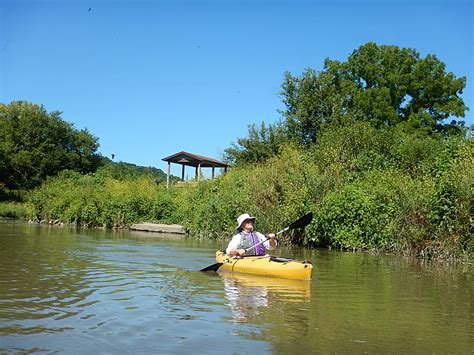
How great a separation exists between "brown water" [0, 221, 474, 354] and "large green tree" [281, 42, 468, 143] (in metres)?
26.8

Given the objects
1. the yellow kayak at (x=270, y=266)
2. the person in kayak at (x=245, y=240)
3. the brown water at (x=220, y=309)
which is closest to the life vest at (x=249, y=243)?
the person in kayak at (x=245, y=240)

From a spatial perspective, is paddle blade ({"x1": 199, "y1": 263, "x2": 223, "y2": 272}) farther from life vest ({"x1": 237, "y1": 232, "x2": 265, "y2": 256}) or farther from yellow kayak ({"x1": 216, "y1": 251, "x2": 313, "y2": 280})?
life vest ({"x1": 237, "y1": 232, "x2": 265, "y2": 256})

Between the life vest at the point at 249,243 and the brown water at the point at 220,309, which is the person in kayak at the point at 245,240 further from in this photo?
the brown water at the point at 220,309

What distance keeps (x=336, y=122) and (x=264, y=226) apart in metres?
17.6

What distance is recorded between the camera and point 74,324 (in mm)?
5785

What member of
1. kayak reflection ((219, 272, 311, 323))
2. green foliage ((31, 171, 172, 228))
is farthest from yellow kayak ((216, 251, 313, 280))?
green foliage ((31, 171, 172, 228))

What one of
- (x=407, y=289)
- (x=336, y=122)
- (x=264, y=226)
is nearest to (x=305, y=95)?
(x=336, y=122)

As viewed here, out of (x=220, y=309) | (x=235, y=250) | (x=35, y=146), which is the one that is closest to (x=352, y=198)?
(x=235, y=250)

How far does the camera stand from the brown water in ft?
17.2

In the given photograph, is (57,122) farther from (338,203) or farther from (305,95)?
(338,203)

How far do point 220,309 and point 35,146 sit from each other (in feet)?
153

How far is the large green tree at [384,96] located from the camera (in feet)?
126

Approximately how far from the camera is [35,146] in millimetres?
49594

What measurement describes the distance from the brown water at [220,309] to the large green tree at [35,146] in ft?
123
